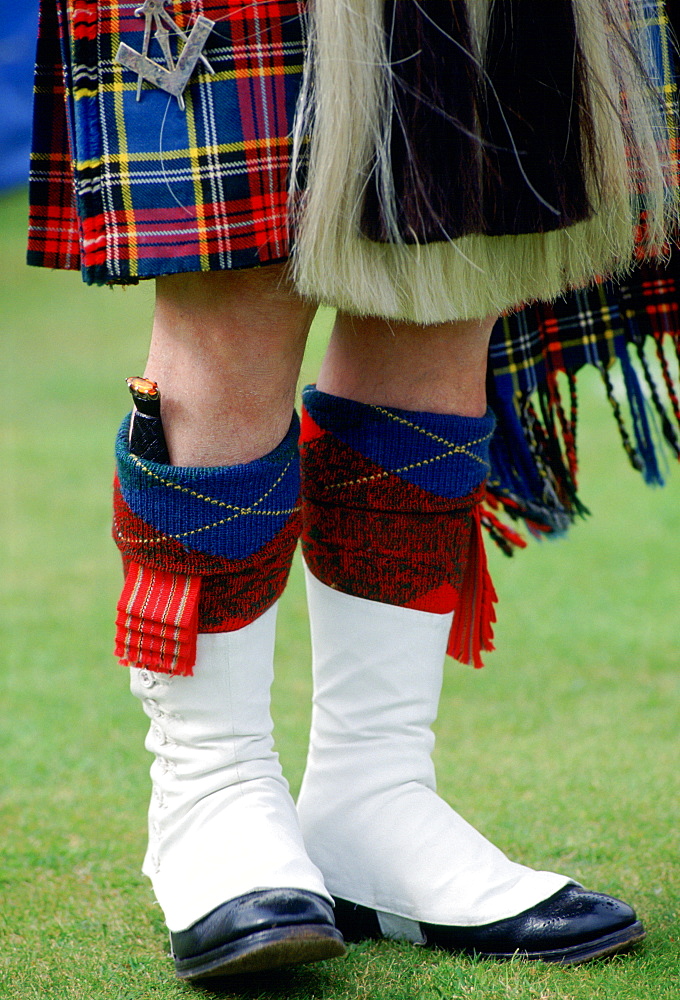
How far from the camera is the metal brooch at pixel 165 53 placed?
27.5 inches

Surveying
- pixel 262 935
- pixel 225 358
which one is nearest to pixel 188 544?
pixel 225 358

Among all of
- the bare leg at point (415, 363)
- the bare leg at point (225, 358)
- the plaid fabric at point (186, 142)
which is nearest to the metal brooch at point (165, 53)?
the plaid fabric at point (186, 142)

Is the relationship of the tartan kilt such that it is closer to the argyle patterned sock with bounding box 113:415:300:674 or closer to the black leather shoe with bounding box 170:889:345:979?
the argyle patterned sock with bounding box 113:415:300:674

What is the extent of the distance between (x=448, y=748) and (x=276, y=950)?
2.16 feet

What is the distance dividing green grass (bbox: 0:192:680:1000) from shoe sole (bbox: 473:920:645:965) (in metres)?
0.01

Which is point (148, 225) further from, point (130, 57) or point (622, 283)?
point (622, 283)

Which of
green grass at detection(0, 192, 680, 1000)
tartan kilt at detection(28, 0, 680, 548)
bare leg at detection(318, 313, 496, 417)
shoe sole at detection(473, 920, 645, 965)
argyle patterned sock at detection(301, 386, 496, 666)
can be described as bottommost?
green grass at detection(0, 192, 680, 1000)

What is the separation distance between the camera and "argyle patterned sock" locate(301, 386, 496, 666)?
87cm

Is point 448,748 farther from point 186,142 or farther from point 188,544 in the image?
point 186,142

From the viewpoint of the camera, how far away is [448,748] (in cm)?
136

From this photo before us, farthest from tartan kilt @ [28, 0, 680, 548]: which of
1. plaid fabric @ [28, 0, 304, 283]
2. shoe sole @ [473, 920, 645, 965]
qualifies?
shoe sole @ [473, 920, 645, 965]

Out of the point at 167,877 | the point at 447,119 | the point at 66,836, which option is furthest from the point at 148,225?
the point at 66,836

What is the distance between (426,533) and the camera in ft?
2.91

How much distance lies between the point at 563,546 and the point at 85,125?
1.74 meters
